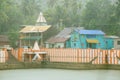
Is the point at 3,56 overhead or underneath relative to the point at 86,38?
underneath

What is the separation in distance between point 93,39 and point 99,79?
12.1m

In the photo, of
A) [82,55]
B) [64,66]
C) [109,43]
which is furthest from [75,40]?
[64,66]

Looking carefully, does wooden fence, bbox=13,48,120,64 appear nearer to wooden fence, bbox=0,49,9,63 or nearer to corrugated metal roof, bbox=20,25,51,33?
wooden fence, bbox=0,49,9,63

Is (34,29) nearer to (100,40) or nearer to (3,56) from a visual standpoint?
(100,40)

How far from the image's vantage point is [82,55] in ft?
52.9

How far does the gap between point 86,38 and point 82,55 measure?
18.1 feet

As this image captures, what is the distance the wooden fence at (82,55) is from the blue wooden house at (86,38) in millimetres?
4449

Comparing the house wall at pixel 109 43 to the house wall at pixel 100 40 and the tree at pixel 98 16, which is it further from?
the tree at pixel 98 16

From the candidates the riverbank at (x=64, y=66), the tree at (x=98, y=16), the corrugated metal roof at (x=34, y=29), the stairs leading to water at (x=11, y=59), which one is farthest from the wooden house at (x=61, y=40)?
the riverbank at (x=64, y=66)

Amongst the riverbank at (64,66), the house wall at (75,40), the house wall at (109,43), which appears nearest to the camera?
the riverbank at (64,66)

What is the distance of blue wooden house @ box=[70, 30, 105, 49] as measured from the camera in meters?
21.4

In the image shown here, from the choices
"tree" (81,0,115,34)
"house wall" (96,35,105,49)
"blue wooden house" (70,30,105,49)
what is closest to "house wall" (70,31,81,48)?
"blue wooden house" (70,30,105,49)

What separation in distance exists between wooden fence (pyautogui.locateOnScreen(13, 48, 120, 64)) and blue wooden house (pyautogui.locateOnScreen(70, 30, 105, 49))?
445 centimetres

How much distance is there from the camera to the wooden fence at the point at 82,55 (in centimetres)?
1528
